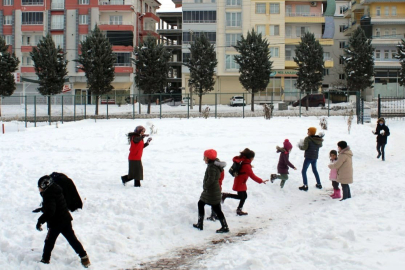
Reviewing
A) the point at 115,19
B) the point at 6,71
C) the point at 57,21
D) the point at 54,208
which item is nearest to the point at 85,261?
the point at 54,208

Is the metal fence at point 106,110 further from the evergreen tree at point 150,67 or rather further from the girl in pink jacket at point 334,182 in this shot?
the girl in pink jacket at point 334,182

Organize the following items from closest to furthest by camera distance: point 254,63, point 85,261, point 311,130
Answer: point 85,261
point 311,130
point 254,63

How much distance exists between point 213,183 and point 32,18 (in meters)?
59.8

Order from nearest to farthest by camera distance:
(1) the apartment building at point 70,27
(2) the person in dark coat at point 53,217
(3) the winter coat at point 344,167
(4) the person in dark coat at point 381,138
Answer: (2) the person in dark coat at point 53,217, (3) the winter coat at point 344,167, (4) the person in dark coat at point 381,138, (1) the apartment building at point 70,27

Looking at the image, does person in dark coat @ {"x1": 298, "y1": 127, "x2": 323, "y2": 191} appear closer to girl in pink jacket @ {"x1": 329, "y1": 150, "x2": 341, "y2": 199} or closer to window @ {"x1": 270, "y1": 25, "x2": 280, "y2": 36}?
girl in pink jacket @ {"x1": 329, "y1": 150, "x2": 341, "y2": 199}

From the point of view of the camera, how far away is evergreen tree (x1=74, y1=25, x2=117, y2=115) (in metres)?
42.0

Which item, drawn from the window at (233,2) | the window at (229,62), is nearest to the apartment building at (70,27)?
the window at (229,62)

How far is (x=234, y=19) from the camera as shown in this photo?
2393 inches

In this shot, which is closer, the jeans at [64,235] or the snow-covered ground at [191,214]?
the jeans at [64,235]

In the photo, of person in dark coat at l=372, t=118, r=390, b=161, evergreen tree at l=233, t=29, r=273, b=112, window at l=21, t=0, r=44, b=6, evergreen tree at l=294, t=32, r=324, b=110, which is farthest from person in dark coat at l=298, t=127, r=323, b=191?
window at l=21, t=0, r=44, b=6

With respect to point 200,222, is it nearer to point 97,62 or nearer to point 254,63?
point 97,62

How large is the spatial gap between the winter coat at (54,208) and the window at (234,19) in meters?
56.4

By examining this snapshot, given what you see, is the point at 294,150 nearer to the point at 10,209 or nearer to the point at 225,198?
the point at 225,198

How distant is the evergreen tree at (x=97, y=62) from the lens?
4197cm
